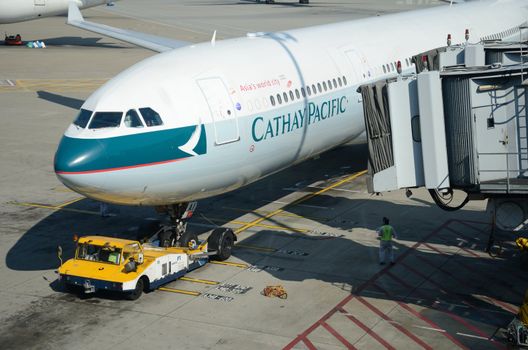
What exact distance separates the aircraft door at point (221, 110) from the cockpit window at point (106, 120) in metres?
2.72

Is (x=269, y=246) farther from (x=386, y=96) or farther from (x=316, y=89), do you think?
(x=386, y=96)

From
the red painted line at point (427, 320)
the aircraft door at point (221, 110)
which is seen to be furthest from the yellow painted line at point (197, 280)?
the red painted line at point (427, 320)

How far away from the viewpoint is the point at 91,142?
69.8 feet

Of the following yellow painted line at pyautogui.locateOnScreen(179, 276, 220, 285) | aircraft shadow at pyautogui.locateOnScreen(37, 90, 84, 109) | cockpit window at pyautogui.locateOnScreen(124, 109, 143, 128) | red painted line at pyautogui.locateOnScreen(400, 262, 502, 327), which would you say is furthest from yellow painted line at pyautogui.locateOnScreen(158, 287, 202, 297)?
aircraft shadow at pyautogui.locateOnScreen(37, 90, 84, 109)

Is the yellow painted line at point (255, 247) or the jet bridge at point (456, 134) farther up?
the jet bridge at point (456, 134)

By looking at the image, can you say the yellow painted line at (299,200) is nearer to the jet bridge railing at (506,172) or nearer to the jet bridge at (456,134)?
the jet bridge at (456,134)

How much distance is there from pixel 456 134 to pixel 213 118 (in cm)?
723

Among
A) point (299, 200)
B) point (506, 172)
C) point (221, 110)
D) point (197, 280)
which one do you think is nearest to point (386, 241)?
point (197, 280)

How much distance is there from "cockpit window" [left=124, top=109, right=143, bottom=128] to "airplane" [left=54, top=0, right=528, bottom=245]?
3 cm

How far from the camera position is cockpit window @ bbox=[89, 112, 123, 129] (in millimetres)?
21781

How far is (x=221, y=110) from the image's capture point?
76.8 feet

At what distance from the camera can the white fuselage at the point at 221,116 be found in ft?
70.1

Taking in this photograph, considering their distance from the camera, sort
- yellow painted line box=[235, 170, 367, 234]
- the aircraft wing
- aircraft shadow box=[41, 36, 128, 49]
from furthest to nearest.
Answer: aircraft shadow box=[41, 36, 128, 49]
the aircraft wing
yellow painted line box=[235, 170, 367, 234]

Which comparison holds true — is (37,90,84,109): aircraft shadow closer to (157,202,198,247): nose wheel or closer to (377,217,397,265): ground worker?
(157,202,198,247): nose wheel
